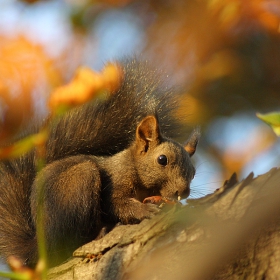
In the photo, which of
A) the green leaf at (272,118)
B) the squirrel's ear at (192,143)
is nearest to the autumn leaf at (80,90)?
the green leaf at (272,118)

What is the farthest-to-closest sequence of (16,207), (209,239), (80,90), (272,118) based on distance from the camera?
(16,207)
(209,239)
(272,118)
(80,90)

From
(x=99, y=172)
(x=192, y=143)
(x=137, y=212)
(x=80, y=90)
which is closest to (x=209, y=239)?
(x=80, y=90)

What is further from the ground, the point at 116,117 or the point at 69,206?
the point at 116,117

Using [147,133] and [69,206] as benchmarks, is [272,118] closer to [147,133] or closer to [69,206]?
[69,206]

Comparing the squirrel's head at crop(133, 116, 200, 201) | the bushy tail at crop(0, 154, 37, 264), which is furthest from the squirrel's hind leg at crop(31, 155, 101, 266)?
the squirrel's head at crop(133, 116, 200, 201)

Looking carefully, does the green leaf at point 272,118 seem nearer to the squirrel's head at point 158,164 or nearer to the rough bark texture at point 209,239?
the rough bark texture at point 209,239

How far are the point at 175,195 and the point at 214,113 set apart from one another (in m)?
1.02

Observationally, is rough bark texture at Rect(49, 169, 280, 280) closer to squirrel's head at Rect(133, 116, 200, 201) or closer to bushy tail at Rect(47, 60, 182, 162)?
squirrel's head at Rect(133, 116, 200, 201)

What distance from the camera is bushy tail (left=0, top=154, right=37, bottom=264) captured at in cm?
272

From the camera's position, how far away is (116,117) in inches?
121

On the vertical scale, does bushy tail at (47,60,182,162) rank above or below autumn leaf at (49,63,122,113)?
above

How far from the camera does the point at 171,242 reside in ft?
5.99

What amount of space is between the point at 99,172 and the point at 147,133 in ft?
1.28

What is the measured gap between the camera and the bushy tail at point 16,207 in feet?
8.94
